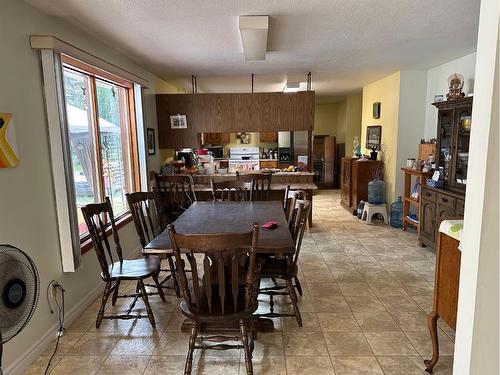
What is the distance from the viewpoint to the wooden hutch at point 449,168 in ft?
11.5

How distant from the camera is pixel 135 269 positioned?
2.56 meters

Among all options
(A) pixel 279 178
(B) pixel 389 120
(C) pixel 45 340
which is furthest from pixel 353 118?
(C) pixel 45 340

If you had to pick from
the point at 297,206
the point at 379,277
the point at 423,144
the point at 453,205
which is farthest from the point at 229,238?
the point at 423,144

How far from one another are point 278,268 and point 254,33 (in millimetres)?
1935

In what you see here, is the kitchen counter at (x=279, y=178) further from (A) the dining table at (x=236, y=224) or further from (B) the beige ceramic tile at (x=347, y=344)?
(B) the beige ceramic tile at (x=347, y=344)

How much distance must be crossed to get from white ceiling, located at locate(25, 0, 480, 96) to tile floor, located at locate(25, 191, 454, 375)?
2352 mm

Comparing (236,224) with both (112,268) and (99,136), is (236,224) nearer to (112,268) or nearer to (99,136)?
(112,268)

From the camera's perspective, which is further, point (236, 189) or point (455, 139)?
point (236, 189)

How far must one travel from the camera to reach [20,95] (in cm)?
213

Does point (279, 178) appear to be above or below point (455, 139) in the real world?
below

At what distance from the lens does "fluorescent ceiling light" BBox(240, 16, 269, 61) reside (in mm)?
2592

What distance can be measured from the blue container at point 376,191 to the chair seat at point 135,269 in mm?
3923

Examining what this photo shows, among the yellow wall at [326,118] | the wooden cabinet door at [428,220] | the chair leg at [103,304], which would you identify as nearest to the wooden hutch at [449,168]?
the wooden cabinet door at [428,220]

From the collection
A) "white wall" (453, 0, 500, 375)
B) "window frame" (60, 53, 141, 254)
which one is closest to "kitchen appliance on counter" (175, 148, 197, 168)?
"window frame" (60, 53, 141, 254)
